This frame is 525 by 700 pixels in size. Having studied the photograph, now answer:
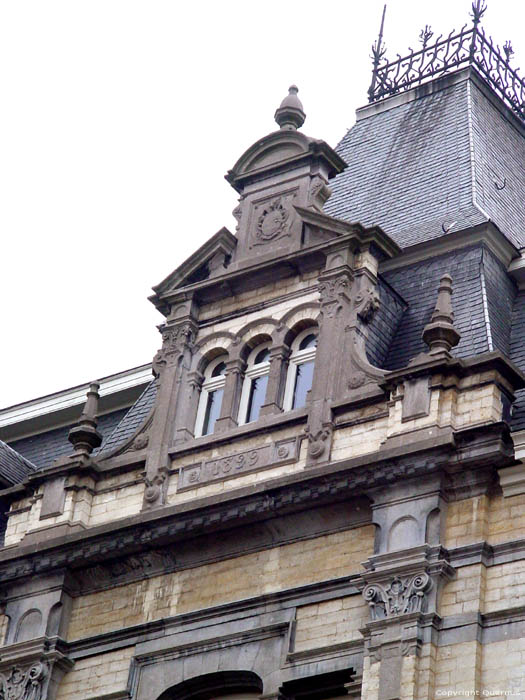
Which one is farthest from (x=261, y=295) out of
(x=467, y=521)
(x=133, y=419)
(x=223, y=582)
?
(x=467, y=521)

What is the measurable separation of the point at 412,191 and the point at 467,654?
12.1 m

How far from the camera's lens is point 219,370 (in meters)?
29.2

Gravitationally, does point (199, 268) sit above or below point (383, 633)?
above

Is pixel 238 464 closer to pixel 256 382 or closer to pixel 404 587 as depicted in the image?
pixel 256 382

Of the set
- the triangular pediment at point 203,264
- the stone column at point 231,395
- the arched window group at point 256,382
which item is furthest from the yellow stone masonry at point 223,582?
the triangular pediment at point 203,264

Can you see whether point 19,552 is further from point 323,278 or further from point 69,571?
point 323,278

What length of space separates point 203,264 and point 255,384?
8.90 ft

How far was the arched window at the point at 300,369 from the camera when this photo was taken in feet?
90.9

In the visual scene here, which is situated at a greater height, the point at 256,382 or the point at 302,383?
the point at 256,382

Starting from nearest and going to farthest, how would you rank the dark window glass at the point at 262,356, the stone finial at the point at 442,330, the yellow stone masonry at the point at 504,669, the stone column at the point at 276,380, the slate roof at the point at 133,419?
1. the yellow stone masonry at the point at 504,669
2. the stone finial at the point at 442,330
3. the stone column at the point at 276,380
4. the dark window glass at the point at 262,356
5. the slate roof at the point at 133,419

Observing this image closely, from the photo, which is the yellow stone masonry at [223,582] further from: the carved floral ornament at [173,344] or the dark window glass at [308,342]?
the carved floral ornament at [173,344]

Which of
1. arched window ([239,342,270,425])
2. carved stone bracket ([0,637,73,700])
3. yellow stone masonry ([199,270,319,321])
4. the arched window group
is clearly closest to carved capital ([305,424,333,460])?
the arched window group

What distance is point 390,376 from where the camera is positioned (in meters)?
25.9

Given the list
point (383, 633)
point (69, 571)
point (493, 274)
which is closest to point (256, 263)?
point (493, 274)
